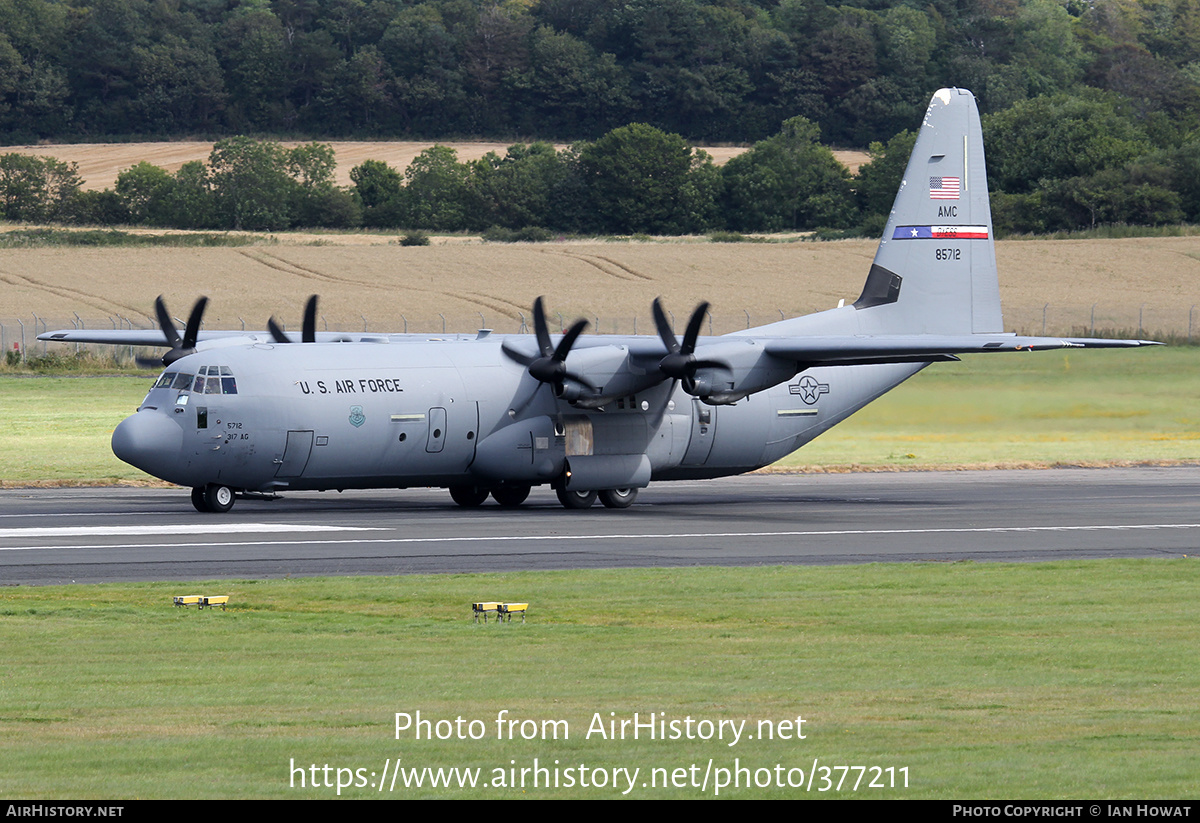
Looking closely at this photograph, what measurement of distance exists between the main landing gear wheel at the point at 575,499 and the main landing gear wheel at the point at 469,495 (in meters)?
1.66

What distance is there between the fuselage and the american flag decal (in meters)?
5.53

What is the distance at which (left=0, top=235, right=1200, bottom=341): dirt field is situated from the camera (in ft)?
275

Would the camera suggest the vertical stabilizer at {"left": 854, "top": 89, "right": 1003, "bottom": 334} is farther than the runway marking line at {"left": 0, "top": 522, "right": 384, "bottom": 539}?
Yes

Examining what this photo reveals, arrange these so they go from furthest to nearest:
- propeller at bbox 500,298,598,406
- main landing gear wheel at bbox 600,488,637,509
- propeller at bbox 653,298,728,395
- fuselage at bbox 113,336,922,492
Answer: main landing gear wheel at bbox 600,488,637,509, propeller at bbox 500,298,598,406, propeller at bbox 653,298,728,395, fuselage at bbox 113,336,922,492

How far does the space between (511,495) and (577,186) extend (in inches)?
3844

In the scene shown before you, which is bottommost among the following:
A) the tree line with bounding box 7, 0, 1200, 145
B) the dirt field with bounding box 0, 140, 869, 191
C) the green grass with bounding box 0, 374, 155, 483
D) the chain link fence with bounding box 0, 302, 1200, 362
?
the green grass with bounding box 0, 374, 155, 483

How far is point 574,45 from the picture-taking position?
15888cm

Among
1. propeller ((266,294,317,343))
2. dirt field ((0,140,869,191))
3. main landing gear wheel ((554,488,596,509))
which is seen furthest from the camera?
dirt field ((0,140,869,191))

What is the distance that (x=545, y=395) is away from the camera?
3130 cm

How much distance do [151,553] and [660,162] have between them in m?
107

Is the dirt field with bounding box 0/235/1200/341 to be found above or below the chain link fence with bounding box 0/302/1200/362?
above

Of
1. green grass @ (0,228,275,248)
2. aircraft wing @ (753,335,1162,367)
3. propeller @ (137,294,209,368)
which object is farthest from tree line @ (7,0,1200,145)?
aircraft wing @ (753,335,1162,367)

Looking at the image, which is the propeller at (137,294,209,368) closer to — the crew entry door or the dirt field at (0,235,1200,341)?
the crew entry door

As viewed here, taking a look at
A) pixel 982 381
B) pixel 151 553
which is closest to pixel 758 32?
pixel 982 381
